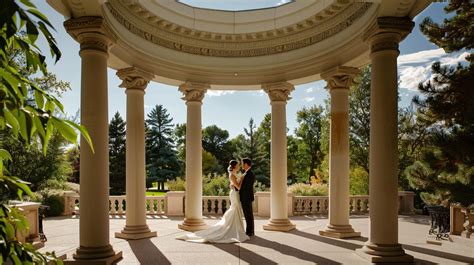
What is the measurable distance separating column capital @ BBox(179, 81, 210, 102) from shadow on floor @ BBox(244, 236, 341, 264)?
1438 centimetres

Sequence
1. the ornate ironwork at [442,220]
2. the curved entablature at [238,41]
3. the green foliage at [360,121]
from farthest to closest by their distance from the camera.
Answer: the green foliage at [360,121] < the ornate ironwork at [442,220] < the curved entablature at [238,41]

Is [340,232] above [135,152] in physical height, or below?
below

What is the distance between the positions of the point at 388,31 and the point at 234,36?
1626cm

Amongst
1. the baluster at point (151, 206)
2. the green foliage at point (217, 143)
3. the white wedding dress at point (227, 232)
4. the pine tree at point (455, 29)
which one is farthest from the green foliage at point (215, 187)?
the green foliage at point (217, 143)

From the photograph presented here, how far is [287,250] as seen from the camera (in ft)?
85.1

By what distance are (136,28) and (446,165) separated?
80.4ft

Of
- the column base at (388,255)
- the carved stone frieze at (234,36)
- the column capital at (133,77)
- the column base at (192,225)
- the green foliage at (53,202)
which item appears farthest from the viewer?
the green foliage at (53,202)

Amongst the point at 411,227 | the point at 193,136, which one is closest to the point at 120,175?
the point at 193,136

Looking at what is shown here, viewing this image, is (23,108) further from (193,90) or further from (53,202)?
(53,202)

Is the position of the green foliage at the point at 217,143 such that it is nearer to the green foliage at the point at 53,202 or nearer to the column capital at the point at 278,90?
the green foliage at the point at 53,202

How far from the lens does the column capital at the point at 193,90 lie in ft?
115

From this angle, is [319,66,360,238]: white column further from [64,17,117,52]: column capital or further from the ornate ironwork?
[64,17,117,52]: column capital

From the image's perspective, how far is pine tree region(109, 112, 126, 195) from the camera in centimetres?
10762

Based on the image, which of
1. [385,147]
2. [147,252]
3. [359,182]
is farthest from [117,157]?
[385,147]
